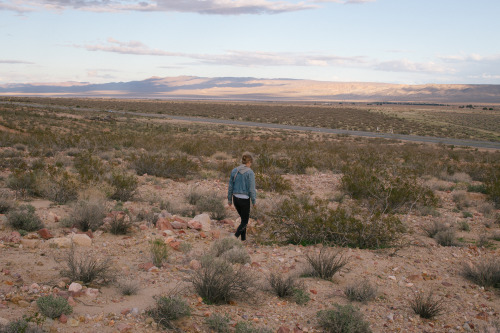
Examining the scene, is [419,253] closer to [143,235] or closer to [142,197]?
[143,235]

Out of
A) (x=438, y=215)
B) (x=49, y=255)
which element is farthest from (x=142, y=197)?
(x=438, y=215)

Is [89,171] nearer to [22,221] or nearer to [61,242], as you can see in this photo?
[22,221]

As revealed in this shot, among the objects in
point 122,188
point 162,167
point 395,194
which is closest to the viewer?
point 122,188

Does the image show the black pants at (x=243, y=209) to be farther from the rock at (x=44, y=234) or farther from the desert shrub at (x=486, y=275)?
the desert shrub at (x=486, y=275)

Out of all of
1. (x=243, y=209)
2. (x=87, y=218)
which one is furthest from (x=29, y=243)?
(x=243, y=209)

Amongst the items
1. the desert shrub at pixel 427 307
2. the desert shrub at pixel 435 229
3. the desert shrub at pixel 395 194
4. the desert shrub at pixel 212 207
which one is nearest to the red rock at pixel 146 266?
the desert shrub at pixel 212 207

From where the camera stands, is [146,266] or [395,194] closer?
[146,266]

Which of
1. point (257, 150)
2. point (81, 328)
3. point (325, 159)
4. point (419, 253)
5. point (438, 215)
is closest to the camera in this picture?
point (81, 328)

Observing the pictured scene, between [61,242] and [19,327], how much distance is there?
9.58ft

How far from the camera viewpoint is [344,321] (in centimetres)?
440

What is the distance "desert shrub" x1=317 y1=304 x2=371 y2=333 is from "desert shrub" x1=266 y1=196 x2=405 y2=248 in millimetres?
2898

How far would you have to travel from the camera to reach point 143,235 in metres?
7.35

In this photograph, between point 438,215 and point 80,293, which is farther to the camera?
point 438,215

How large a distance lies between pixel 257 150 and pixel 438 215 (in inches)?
439
